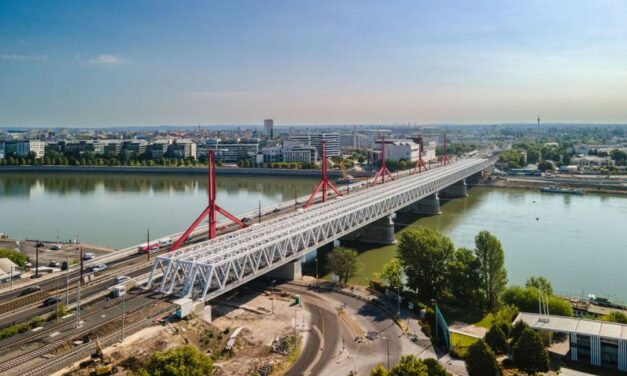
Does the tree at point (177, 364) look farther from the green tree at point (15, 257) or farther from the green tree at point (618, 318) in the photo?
the green tree at point (15, 257)

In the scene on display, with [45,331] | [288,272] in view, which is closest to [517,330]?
[288,272]

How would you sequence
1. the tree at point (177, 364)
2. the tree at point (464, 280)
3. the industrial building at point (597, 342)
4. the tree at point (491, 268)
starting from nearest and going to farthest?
1. the tree at point (177, 364)
2. the industrial building at point (597, 342)
3. the tree at point (491, 268)
4. the tree at point (464, 280)

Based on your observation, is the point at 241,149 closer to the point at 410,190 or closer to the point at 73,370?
the point at 410,190

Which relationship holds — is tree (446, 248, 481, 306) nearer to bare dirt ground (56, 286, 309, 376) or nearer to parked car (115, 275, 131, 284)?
bare dirt ground (56, 286, 309, 376)

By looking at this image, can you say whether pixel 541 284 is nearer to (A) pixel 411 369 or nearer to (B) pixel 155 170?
(A) pixel 411 369

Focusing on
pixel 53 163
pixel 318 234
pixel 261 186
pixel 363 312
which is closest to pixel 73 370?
pixel 363 312

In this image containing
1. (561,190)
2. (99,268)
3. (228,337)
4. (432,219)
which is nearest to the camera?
(228,337)

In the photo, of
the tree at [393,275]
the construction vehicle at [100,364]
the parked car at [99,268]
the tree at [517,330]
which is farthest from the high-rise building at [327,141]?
the construction vehicle at [100,364]
